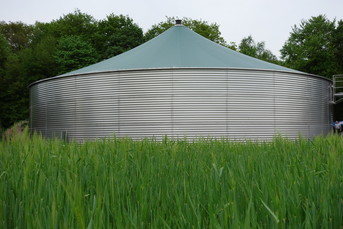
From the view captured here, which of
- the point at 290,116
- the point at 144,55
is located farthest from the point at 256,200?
the point at 144,55

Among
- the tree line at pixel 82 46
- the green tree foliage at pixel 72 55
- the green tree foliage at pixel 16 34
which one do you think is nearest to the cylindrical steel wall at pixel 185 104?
the tree line at pixel 82 46

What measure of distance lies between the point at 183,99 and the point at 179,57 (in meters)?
2.86

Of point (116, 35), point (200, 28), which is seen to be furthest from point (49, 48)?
point (200, 28)

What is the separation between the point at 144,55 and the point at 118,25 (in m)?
24.5

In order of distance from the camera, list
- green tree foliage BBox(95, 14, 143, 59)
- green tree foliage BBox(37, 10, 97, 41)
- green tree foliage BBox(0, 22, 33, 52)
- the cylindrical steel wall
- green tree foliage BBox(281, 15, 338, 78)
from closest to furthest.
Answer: the cylindrical steel wall, green tree foliage BBox(281, 15, 338, 78), green tree foliage BBox(95, 14, 143, 59), green tree foliage BBox(37, 10, 97, 41), green tree foliage BBox(0, 22, 33, 52)

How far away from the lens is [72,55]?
111 ft

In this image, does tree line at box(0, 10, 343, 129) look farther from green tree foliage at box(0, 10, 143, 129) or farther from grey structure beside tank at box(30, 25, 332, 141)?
grey structure beside tank at box(30, 25, 332, 141)

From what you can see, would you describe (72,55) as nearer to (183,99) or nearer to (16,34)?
(16,34)

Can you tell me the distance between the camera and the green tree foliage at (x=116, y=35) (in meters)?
37.1

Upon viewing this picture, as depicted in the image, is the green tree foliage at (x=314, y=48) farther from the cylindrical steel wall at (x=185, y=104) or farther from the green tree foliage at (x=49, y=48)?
the cylindrical steel wall at (x=185, y=104)

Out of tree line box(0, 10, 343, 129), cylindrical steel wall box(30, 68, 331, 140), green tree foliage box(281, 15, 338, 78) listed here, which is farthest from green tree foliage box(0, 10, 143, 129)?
green tree foliage box(281, 15, 338, 78)

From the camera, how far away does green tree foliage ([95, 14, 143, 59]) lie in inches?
1462

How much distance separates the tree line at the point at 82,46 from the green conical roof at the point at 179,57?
14.4 m

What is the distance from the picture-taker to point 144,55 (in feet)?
57.3
